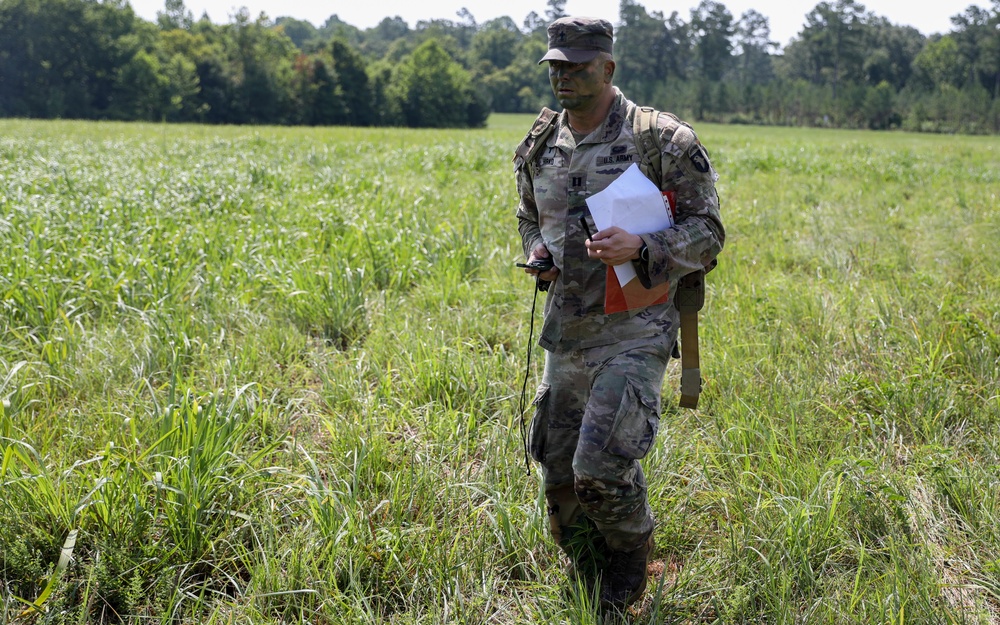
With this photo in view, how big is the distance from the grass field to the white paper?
117 centimetres

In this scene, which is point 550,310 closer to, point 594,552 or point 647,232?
point 647,232

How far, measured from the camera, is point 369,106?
7219 centimetres

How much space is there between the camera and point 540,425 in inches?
113

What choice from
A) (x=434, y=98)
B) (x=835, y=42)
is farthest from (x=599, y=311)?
(x=835, y=42)

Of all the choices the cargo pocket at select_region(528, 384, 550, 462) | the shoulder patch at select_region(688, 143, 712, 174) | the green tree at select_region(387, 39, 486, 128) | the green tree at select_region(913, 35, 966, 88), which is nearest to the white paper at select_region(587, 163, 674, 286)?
the shoulder patch at select_region(688, 143, 712, 174)

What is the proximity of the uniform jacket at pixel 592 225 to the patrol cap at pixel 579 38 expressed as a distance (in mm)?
201

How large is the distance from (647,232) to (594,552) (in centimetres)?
117

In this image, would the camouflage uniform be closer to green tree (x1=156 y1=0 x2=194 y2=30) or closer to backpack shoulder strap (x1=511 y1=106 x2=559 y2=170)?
backpack shoulder strap (x1=511 y1=106 x2=559 y2=170)

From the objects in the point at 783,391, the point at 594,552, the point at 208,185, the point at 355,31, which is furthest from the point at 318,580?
the point at 355,31

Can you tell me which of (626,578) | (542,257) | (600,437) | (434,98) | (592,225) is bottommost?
(626,578)

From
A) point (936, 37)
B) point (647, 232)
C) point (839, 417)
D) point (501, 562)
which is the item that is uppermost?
point (936, 37)

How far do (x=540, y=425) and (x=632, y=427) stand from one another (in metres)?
0.47

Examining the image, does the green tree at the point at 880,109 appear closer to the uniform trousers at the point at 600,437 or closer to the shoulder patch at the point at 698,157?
the shoulder patch at the point at 698,157

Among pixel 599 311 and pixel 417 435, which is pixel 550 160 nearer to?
pixel 599 311
